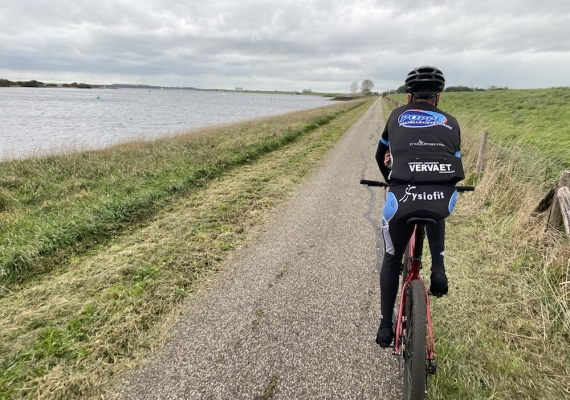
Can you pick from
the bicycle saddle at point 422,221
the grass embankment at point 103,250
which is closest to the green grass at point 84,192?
the grass embankment at point 103,250

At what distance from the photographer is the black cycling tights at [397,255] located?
2.13 m

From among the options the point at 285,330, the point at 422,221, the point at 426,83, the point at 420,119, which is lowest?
the point at 285,330

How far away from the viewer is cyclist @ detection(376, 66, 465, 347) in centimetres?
196

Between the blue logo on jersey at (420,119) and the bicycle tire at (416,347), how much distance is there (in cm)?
113

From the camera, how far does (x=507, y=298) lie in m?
3.42

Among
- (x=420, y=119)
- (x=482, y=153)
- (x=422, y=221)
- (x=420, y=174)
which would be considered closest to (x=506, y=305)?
(x=422, y=221)

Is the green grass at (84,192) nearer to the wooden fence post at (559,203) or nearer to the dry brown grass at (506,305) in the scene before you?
the dry brown grass at (506,305)

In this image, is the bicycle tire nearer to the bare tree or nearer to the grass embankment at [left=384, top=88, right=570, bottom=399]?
the grass embankment at [left=384, top=88, right=570, bottom=399]

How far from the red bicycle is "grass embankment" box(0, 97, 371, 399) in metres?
2.23

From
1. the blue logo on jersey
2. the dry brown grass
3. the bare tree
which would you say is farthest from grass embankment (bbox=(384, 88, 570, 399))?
the bare tree

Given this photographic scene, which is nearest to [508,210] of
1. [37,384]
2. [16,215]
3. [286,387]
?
[286,387]

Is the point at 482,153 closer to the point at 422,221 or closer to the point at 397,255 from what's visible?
the point at 397,255

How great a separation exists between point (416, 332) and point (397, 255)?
21.5 inches

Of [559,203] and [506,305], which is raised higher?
[559,203]
